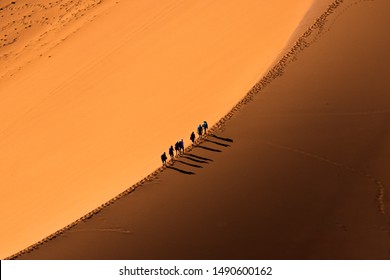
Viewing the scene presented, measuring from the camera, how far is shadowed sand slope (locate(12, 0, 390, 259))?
896 centimetres

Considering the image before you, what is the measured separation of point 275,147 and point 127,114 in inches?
196

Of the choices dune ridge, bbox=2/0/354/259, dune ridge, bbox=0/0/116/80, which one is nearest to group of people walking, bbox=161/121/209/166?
dune ridge, bbox=2/0/354/259

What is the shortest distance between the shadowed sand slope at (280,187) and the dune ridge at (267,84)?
46 mm

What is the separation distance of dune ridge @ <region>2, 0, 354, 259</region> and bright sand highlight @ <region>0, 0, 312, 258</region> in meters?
0.39

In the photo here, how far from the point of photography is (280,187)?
9.90 metres

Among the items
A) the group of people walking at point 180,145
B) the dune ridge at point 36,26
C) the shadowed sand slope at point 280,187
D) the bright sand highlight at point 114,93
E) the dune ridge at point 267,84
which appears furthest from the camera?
the dune ridge at point 36,26

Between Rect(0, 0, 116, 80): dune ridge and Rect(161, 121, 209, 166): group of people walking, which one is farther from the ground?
Rect(0, 0, 116, 80): dune ridge

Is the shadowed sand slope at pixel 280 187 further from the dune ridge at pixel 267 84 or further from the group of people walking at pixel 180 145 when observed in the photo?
the group of people walking at pixel 180 145

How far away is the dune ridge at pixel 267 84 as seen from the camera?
9695mm

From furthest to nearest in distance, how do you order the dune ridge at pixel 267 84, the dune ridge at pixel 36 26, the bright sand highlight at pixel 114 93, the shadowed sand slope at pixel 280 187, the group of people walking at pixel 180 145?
the dune ridge at pixel 36 26
the bright sand highlight at pixel 114 93
the group of people walking at pixel 180 145
the dune ridge at pixel 267 84
the shadowed sand slope at pixel 280 187

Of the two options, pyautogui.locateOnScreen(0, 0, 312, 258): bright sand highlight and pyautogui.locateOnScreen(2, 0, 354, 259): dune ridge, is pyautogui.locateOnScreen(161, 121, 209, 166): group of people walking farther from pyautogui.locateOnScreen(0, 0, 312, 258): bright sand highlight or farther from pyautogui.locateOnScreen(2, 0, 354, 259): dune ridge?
pyautogui.locateOnScreen(0, 0, 312, 258): bright sand highlight

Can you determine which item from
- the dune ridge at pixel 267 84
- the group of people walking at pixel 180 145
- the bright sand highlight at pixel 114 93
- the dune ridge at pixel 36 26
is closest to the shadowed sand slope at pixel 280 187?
the dune ridge at pixel 267 84

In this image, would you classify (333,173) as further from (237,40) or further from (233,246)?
(237,40)
